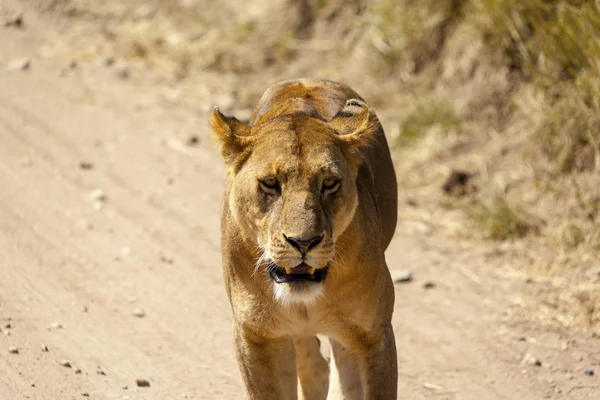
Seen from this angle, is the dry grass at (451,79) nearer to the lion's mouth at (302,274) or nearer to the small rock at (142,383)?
the small rock at (142,383)

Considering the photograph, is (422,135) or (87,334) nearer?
(87,334)

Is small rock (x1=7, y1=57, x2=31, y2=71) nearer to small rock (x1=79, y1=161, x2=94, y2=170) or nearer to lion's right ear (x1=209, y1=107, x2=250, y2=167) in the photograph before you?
small rock (x1=79, y1=161, x2=94, y2=170)

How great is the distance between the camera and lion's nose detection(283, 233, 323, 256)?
12.4 feet

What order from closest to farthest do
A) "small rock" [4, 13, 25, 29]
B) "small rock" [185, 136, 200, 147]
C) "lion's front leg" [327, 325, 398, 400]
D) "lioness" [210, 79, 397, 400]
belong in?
"lioness" [210, 79, 397, 400]
"lion's front leg" [327, 325, 398, 400]
"small rock" [185, 136, 200, 147]
"small rock" [4, 13, 25, 29]

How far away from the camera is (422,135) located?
8766 mm

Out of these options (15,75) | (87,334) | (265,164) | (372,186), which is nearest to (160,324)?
(87,334)

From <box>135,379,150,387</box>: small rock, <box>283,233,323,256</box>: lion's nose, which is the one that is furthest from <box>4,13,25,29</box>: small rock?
<box>283,233,323,256</box>: lion's nose

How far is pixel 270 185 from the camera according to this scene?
401cm

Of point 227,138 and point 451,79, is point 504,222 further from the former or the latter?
point 227,138

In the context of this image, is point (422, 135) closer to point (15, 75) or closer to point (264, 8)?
point (264, 8)

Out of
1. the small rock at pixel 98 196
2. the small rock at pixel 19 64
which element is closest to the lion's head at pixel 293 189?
the small rock at pixel 98 196

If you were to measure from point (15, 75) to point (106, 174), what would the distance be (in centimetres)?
235

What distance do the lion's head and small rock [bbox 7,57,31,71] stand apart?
6115 millimetres

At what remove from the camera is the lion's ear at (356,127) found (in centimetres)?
429
